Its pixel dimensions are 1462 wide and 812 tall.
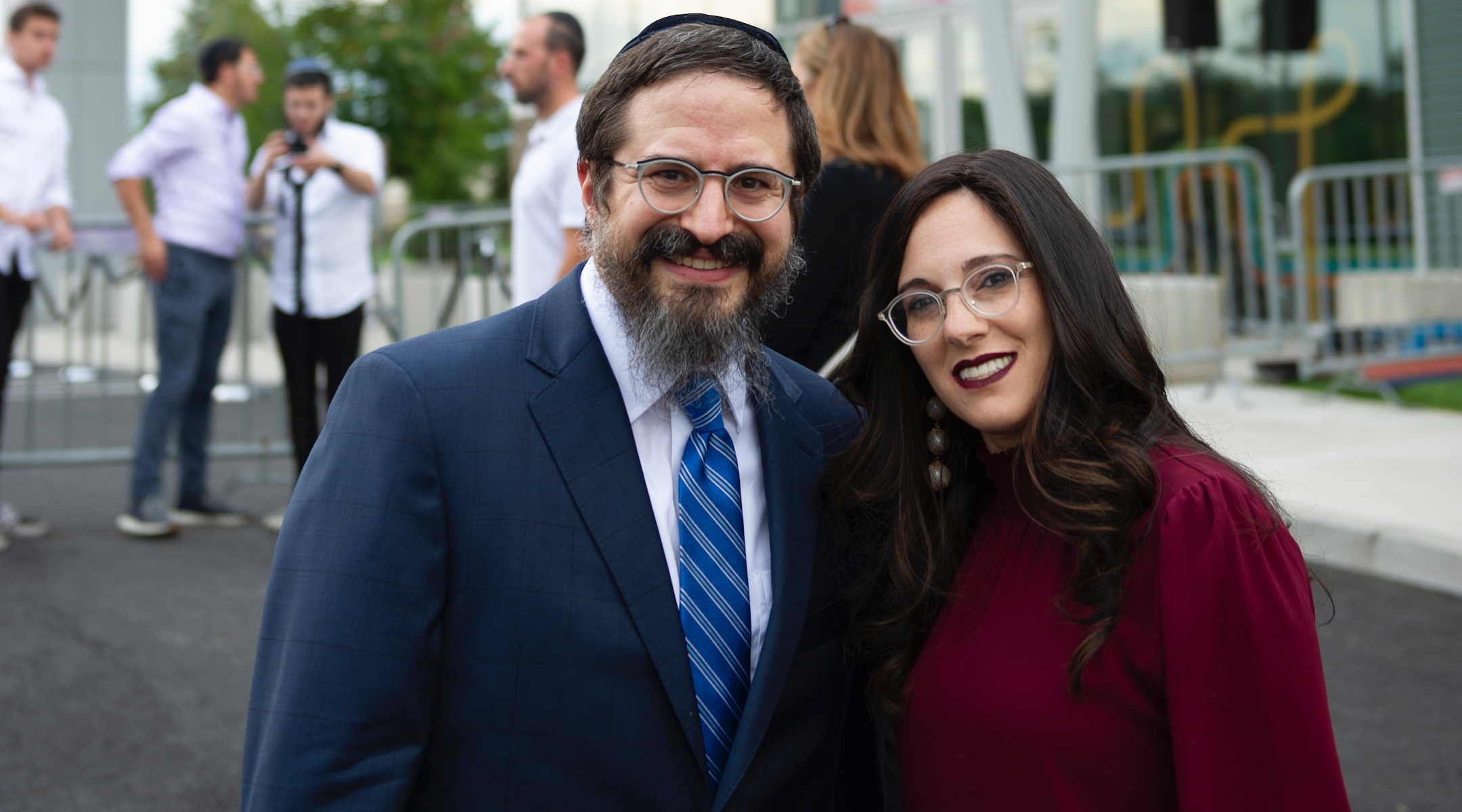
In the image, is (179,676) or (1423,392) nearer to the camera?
(179,676)

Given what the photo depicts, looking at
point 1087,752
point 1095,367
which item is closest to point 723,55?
point 1095,367

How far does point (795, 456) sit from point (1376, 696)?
120 inches

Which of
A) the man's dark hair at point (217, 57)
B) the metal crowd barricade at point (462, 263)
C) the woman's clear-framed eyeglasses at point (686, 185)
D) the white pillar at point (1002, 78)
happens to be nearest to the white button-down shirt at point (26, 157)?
the man's dark hair at point (217, 57)

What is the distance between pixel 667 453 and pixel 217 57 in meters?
5.38

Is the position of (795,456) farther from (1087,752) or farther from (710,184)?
(1087,752)

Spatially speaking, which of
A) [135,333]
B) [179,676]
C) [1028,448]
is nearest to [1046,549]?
[1028,448]

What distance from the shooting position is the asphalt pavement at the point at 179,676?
359 centimetres

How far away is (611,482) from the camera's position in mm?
1771

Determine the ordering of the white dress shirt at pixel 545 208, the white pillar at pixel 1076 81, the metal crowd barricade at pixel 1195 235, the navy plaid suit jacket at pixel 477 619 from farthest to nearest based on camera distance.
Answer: the white pillar at pixel 1076 81
the metal crowd barricade at pixel 1195 235
the white dress shirt at pixel 545 208
the navy plaid suit jacket at pixel 477 619

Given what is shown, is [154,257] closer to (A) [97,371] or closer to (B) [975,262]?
(B) [975,262]

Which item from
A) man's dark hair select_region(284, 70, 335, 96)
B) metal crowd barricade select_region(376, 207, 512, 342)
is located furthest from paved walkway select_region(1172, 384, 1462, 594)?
man's dark hair select_region(284, 70, 335, 96)

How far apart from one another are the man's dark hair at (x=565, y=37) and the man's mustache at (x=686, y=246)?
11.0 ft

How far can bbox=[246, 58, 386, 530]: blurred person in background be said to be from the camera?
6203 mm

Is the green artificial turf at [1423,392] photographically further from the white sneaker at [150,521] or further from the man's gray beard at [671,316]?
the man's gray beard at [671,316]
